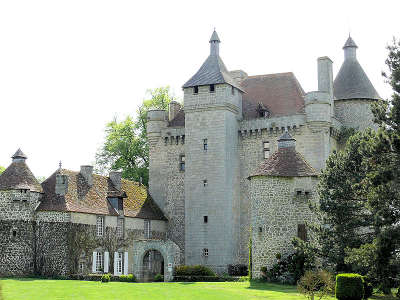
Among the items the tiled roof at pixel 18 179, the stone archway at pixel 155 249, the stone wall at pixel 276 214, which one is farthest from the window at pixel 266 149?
the tiled roof at pixel 18 179

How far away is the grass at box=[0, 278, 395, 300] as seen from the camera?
25.7 metres

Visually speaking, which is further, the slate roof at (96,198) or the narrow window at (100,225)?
the narrow window at (100,225)

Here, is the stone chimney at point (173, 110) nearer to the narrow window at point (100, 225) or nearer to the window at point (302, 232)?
the narrow window at point (100, 225)

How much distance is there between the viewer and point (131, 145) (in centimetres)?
5481

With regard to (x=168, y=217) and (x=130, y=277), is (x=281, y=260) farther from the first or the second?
(x=168, y=217)

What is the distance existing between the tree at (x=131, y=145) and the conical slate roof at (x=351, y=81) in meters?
16.8

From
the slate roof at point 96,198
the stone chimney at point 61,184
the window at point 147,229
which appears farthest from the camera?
the window at point 147,229

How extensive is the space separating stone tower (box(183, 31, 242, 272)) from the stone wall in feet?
22.4

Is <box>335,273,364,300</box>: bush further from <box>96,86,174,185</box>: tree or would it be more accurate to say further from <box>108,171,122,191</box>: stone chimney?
<box>96,86,174,185</box>: tree

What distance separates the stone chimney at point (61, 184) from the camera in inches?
1553

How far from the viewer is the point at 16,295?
25641 mm

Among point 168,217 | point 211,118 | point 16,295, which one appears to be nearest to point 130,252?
point 168,217

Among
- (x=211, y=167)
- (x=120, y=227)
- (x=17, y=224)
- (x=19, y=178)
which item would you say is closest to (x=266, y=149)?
(x=211, y=167)

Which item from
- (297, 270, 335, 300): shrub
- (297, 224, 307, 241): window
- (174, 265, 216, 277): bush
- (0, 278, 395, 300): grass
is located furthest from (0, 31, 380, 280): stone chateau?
(297, 270, 335, 300): shrub
